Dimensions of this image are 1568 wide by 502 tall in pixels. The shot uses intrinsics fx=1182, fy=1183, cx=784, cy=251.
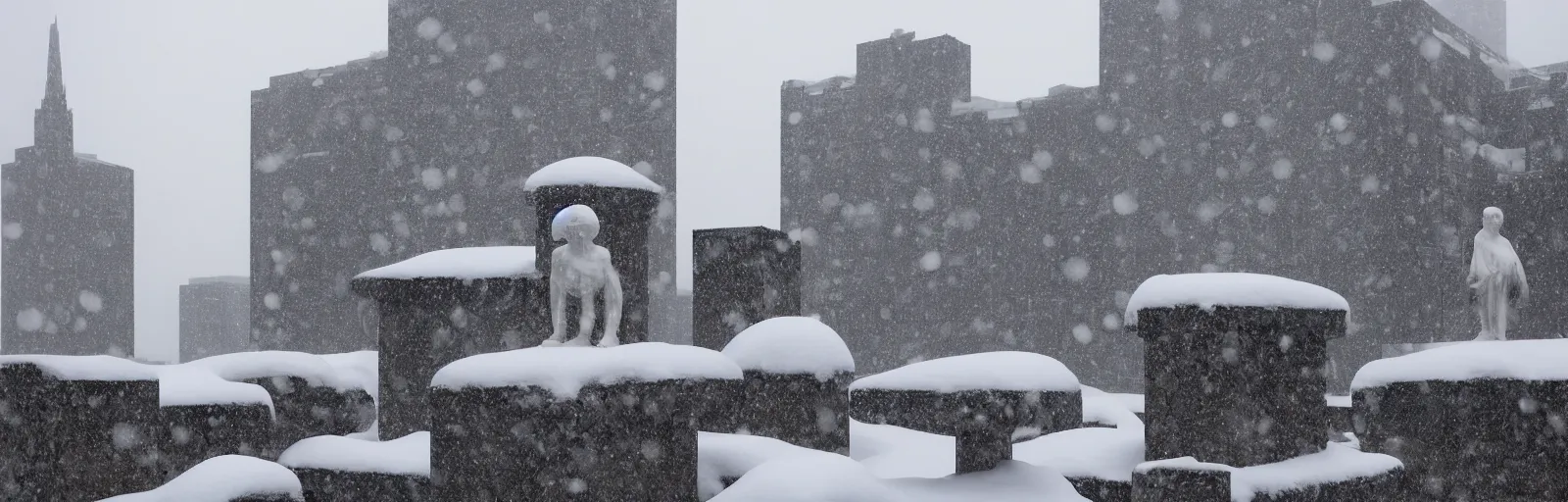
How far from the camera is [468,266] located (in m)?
10.4

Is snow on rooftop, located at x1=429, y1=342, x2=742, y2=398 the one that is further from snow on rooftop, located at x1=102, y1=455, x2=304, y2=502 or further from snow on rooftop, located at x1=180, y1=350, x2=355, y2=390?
snow on rooftop, located at x1=180, y1=350, x2=355, y2=390

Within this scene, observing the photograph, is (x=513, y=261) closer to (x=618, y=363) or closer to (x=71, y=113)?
(x=618, y=363)

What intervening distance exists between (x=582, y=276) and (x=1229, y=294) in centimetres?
447

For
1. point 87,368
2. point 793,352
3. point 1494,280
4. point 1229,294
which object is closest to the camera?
point 87,368

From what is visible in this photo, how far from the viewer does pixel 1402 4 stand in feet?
68.4

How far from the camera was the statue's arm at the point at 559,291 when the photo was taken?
27.1 feet

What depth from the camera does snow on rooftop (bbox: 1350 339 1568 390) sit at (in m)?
8.89

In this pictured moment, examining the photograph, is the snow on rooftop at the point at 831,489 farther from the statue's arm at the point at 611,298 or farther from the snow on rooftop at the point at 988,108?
the snow on rooftop at the point at 988,108

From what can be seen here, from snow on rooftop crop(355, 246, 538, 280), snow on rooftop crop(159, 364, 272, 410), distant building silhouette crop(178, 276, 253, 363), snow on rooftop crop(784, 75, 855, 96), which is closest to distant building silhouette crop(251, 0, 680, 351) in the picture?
snow on rooftop crop(784, 75, 855, 96)

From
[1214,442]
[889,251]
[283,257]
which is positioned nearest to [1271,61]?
[889,251]

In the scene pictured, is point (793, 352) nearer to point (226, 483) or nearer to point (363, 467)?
point (363, 467)

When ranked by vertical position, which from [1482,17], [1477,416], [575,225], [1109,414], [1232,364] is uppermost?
[1482,17]

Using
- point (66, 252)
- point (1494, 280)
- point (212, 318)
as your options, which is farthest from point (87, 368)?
point (212, 318)

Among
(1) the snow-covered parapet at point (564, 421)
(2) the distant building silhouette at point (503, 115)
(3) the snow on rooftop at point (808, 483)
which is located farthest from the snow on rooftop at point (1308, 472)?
(2) the distant building silhouette at point (503, 115)
